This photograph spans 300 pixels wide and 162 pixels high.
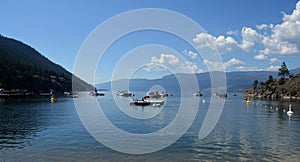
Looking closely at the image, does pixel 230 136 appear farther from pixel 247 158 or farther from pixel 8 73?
pixel 8 73

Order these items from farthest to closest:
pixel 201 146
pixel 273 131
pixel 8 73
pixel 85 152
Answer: pixel 8 73 → pixel 273 131 → pixel 201 146 → pixel 85 152

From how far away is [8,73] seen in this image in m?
193

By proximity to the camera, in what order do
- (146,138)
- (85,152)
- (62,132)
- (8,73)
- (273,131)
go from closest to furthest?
1. (85,152)
2. (146,138)
3. (62,132)
4. (273,131)
5. (8,73)

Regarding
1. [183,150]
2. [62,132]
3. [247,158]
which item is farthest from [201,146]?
[62,132]

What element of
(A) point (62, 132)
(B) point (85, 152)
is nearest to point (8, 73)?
(A) point (62, 132)

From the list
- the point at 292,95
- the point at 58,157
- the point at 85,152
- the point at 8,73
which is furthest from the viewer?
the point at 8,73

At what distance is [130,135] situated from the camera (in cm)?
3788

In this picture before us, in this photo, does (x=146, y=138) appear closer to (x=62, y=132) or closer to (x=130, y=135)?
(x=130, y=135)

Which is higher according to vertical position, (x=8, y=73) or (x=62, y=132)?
(x=8, y=73)

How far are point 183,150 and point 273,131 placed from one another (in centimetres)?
2172

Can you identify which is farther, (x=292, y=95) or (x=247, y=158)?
(x=292, y=95)

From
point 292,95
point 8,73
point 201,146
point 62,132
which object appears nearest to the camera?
point 201,146

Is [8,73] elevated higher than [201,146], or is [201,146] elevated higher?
[8,73]

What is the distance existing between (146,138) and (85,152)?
34.8ft
